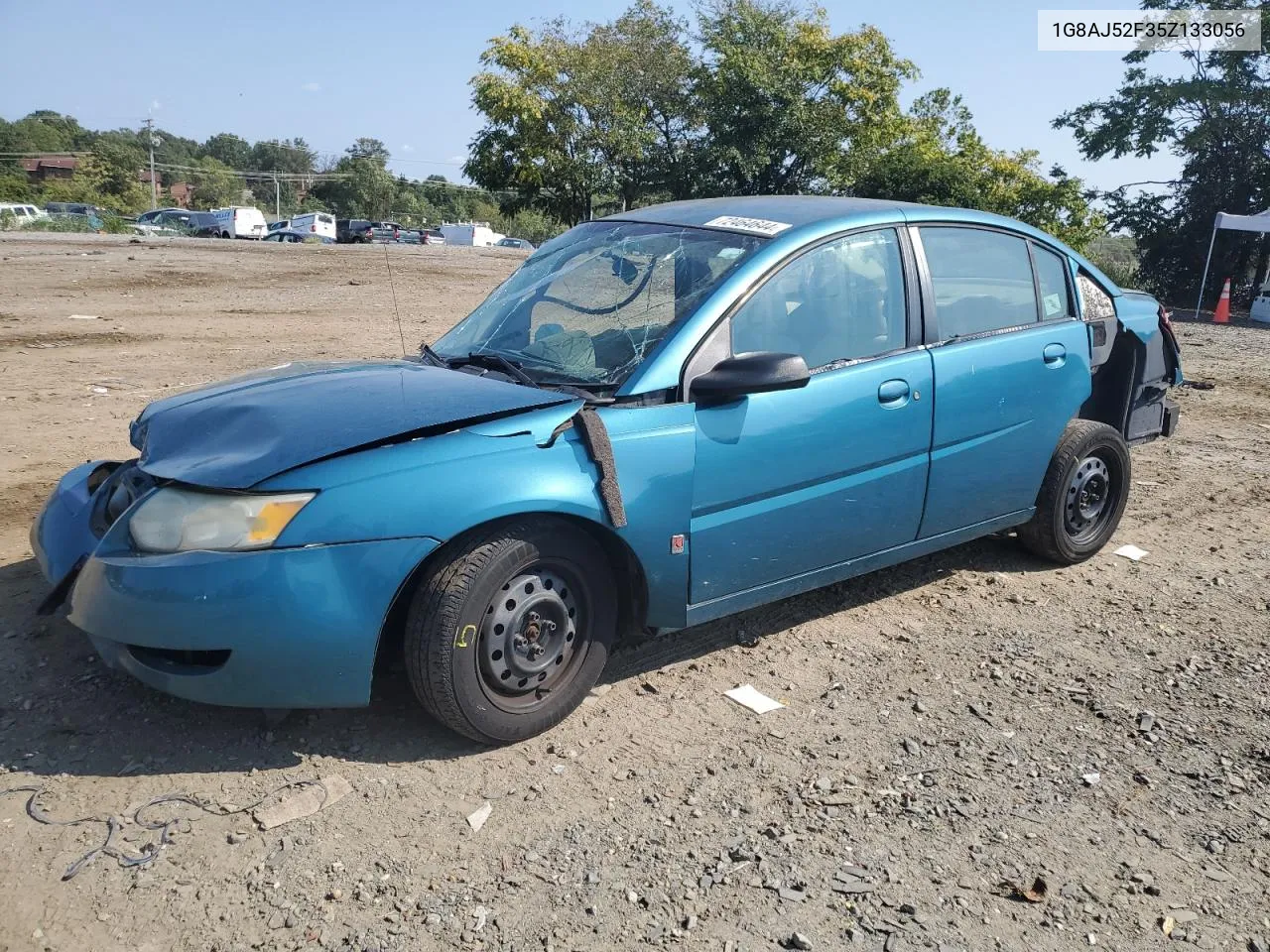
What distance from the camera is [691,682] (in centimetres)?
387

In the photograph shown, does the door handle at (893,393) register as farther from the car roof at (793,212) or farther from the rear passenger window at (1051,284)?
the rear passenger window at (1051,284)

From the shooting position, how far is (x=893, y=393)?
402 cm

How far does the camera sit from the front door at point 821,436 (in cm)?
359

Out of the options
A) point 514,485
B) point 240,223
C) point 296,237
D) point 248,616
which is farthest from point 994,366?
point 240,223

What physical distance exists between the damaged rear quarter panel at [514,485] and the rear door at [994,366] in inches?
53.3

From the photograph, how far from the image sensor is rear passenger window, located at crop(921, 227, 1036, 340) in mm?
4379

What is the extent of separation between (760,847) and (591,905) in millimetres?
531

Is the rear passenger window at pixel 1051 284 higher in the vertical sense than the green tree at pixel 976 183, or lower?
lower

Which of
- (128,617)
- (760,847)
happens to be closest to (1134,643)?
(760,847)

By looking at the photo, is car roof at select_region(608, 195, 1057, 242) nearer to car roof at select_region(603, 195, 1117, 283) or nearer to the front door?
car roof at select_region(603, 195, 1117, 283)

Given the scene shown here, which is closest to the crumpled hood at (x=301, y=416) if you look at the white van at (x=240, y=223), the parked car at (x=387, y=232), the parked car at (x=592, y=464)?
the parked car at (x=592, y=464)

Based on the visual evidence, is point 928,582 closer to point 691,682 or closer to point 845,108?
point 691,682

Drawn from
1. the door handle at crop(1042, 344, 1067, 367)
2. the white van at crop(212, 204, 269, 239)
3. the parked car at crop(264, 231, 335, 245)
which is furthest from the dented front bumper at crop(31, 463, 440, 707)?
the white van at crop(212, 204, 269, 239)

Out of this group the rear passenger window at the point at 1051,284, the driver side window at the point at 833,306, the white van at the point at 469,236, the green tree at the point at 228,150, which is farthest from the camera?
the green tree at the point at 228,150
